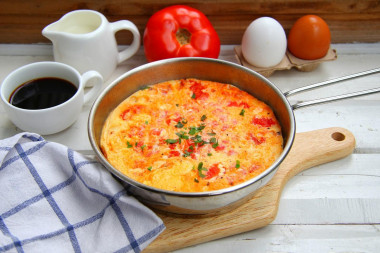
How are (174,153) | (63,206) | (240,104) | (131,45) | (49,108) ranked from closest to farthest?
(63,206), (174,153), (49,108), (240,104), (131,45)

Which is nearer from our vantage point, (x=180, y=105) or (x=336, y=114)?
(x=180, y=105)

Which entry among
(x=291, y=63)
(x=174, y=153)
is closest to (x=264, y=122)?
(x=174, y=153)

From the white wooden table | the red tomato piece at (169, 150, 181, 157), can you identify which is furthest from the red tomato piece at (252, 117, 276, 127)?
the red tomato piece at (169, 150, 181, 157)

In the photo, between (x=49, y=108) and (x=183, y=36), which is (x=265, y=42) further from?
(x=49, y=108)

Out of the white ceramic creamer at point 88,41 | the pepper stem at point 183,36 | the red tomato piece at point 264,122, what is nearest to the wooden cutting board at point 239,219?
the red tomato piece at point 264,122

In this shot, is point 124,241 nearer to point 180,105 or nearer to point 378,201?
point 180,105

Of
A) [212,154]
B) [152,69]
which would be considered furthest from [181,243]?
[152,69]

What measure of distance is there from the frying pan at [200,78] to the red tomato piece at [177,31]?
0.68 feet

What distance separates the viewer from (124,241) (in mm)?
1546

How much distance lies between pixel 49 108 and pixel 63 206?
485mm

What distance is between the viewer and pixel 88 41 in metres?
2.14

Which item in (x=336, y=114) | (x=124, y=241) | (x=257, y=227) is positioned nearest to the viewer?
(x=124, y=241)

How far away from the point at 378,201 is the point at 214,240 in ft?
2.41

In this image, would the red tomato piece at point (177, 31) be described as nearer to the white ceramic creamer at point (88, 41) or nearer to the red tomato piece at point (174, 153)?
the white ceramic creamer at point (88, 41)
